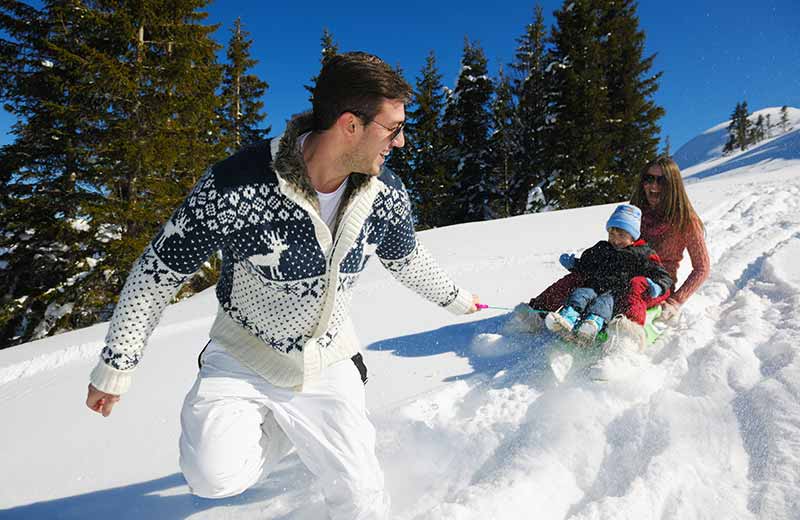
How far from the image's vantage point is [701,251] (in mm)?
3383

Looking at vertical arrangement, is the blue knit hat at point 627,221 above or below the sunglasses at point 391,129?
below

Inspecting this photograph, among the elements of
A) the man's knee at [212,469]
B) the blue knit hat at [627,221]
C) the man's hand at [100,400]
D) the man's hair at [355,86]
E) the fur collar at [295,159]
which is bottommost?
the man's knee at [212,469]

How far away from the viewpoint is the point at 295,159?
1447 mm

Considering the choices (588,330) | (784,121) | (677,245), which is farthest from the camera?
A: (784,121)

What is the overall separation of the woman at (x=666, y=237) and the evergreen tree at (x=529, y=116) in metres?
13.8

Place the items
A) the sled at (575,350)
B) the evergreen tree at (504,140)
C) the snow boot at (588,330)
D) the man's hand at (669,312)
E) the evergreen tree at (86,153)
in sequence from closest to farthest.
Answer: the sled at (575,350) → the snow boot at (588,330) → the man's hand at (669,312) → the evergreen tree at (86,153) → the evergreen tree at (504,140)

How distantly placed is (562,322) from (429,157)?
17.0 meters

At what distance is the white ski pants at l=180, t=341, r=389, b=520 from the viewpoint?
4.79ft

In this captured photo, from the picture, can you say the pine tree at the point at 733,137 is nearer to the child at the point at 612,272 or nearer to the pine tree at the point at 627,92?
the pine tree at the point at 627,92

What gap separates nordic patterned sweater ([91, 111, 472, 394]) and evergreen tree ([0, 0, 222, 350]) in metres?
7.82

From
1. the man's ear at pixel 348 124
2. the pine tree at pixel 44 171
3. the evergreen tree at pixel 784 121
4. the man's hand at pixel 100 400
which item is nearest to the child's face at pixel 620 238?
the man's ear at pixel 348 124

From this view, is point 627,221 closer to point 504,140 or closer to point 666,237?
point 666,237

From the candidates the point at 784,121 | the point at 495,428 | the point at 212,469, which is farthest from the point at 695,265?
the point at 784,121

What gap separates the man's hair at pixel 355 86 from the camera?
1.38 meters
